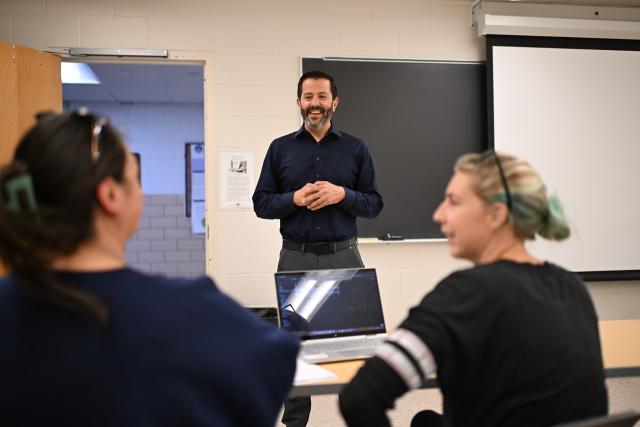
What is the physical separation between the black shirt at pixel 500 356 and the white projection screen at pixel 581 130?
329 centimetres

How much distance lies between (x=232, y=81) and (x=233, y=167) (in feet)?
1.94

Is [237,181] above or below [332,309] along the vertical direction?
above

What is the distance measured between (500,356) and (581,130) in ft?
12.5

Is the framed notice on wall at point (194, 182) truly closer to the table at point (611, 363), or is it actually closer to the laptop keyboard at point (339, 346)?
the laptop keyboard at point (339, 346)

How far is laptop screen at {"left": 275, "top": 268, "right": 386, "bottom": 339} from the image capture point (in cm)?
202

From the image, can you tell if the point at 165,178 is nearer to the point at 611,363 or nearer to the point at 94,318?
the point at 611,363

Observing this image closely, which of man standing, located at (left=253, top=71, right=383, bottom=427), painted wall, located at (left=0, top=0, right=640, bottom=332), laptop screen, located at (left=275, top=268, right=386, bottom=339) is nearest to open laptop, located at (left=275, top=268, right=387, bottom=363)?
laptop screen, located at (left=275, top=268, right=386, bottom=339)

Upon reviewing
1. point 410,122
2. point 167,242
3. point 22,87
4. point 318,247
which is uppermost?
point 22,87

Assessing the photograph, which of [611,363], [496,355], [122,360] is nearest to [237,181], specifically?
[611,363]

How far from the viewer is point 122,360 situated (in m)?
0.81

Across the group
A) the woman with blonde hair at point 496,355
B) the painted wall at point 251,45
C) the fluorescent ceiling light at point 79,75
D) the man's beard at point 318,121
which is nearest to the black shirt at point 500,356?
the woman with blonde hair at point 496,355

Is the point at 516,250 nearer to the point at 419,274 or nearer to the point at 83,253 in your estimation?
the point at 83,253

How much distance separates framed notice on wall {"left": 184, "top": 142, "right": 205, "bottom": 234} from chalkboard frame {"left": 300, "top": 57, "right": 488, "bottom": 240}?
3707mm

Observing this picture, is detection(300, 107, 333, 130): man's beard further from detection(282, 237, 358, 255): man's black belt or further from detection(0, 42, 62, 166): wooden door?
detection(0, 42, 62, 166): wooden door
